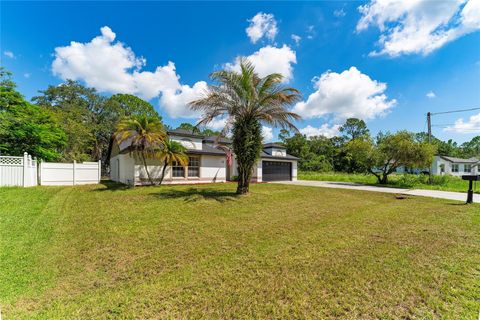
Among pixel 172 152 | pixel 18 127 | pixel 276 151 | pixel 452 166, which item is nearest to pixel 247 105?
pixel 172 152

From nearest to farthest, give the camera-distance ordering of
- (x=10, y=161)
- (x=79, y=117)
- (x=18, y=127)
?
(x=10, y=161) < (x=18, y=127) < (x=79, y=117)

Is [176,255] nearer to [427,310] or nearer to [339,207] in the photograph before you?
[427,310]

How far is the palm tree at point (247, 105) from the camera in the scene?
33.3ft

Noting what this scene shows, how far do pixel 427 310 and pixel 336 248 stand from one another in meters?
1.87

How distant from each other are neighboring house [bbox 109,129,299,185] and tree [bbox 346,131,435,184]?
7708 mm

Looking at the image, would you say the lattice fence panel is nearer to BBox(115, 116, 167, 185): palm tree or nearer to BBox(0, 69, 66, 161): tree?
BBox(0, 69, 66, 161): tree

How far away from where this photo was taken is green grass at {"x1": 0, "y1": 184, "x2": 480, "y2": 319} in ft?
8.42

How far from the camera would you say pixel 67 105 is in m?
28.0

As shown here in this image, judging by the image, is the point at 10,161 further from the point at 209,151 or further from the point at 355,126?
the point at 355,126

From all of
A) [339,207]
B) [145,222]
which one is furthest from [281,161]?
[145,222]

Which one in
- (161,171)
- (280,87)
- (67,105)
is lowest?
(161,171)

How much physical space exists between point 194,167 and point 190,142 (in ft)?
7.25

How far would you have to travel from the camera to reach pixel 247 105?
10492 mm

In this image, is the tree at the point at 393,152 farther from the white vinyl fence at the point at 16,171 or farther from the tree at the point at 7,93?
the tree at the point at 7,93
